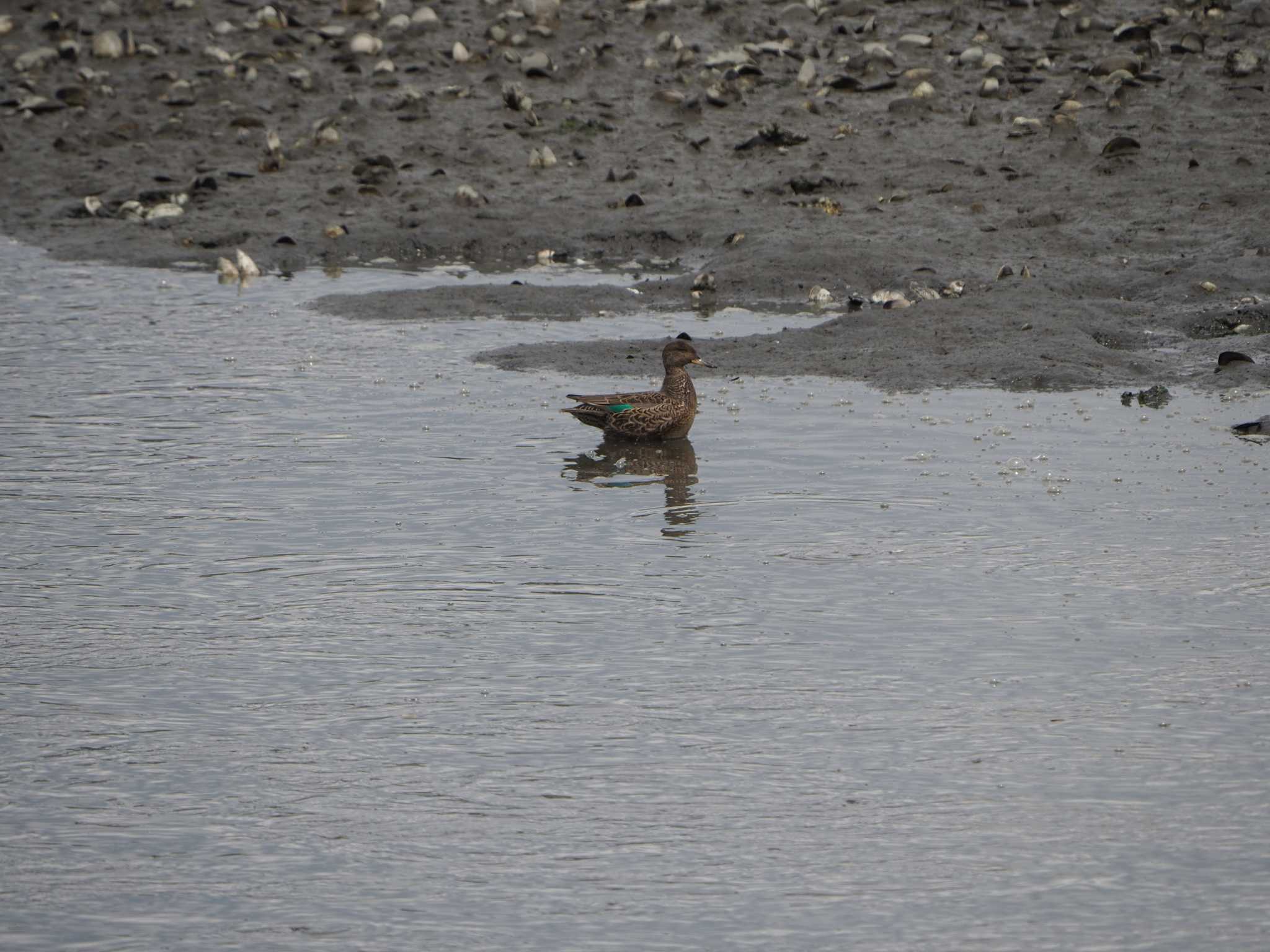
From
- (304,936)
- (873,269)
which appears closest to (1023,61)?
A: (873,269)

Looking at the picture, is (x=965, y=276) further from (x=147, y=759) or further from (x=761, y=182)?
(x=147, y=759)

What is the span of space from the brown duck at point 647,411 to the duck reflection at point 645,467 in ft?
0.27

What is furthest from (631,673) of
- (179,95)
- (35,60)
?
(35,60)

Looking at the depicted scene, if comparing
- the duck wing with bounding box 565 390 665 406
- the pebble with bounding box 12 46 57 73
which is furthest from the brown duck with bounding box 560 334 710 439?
the pebble with bounding box 12 46 57 73

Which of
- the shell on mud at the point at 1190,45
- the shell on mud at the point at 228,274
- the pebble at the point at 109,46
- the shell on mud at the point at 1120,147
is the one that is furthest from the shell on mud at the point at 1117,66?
the pebble at the point at 109,46

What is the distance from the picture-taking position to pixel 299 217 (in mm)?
16797

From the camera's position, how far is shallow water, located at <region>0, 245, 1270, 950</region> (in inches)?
193

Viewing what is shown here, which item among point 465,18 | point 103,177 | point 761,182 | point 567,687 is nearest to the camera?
point 567,687

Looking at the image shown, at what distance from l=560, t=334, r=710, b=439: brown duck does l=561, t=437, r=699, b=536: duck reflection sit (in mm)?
83

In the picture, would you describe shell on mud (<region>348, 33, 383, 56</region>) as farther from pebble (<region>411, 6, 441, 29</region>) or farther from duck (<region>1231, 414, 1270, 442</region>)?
duck (<region>1231, 414, 1270, 442</region>)

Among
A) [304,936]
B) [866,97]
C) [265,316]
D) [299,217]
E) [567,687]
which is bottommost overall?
[304,936]

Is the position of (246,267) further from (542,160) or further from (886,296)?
(886,296)

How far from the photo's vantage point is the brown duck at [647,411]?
1023 cm

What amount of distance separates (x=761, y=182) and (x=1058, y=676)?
1083cm
